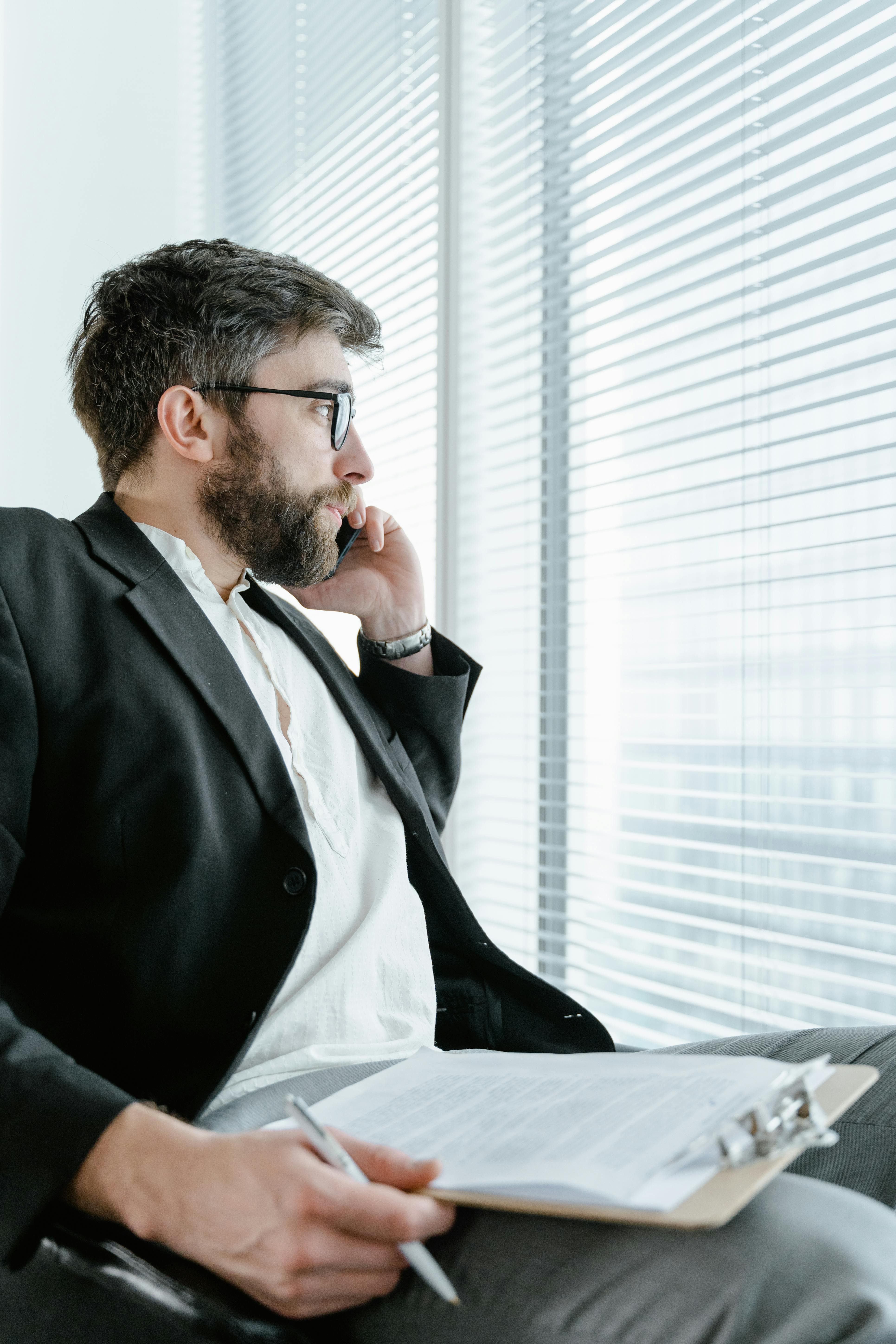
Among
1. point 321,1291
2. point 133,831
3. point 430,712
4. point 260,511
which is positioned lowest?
point 321,1291

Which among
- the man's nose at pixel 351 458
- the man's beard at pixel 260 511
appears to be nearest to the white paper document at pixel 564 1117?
the man's beard at pixel 260 511

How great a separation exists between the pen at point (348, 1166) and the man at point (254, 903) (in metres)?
0.01

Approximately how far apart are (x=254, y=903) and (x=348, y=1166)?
1.44 ft

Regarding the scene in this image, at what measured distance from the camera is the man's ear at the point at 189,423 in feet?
4.75

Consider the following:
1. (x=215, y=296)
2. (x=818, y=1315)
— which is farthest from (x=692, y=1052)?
(x=215, y=296)

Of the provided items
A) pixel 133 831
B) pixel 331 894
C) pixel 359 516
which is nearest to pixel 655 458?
pixel 359 516

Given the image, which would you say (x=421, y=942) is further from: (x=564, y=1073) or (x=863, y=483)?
(x=863, y=483)

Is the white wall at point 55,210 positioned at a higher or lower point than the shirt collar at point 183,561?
higher

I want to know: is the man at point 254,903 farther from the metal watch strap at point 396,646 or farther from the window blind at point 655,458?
the window blind at point 655,458

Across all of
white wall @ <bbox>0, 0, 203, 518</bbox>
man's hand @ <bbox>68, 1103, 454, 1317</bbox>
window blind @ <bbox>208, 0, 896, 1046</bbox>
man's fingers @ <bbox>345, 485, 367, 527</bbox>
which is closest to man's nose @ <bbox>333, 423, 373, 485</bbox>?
man's fingers @ <bbox>345, 485, 367, 527</bbox>

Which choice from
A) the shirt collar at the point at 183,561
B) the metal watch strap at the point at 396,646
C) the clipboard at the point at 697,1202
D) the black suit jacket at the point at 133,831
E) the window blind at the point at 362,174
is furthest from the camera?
the window blind at the point at 362,174

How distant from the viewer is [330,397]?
1.50m

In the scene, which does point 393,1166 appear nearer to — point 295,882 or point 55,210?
point 295,882

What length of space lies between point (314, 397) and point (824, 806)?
90cm
